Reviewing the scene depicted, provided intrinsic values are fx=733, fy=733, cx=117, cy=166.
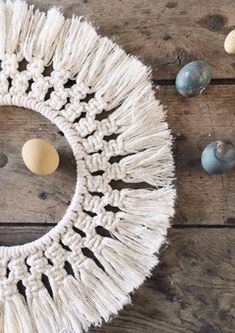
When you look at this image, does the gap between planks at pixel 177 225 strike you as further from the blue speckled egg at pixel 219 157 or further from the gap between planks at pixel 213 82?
the gap between planks at pixel 213 82

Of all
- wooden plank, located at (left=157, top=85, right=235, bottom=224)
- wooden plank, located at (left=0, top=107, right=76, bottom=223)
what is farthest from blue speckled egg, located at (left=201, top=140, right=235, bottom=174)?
wooden plank, located at (left=0, top=107, right=76, bottom=223)

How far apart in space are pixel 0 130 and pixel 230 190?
0.97 feet

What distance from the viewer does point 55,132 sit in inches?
36.0

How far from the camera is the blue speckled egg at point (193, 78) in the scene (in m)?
0.89

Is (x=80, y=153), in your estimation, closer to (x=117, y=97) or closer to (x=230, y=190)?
(x=117, y=97)

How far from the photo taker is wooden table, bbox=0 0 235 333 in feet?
2.94

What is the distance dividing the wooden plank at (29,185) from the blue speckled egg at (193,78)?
0.53ft

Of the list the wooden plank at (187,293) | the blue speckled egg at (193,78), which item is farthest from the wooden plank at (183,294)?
the blue speckled egg at (193,78)

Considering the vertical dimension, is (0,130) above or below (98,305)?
above

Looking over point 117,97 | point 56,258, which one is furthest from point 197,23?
point 56,258

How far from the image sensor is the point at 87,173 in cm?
90

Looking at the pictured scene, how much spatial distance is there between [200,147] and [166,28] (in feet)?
0.52

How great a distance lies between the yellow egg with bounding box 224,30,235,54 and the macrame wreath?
0.35 feet

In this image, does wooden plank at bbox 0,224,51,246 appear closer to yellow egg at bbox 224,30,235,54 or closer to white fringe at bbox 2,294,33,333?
white fringe at bbox 2,294,33,333
